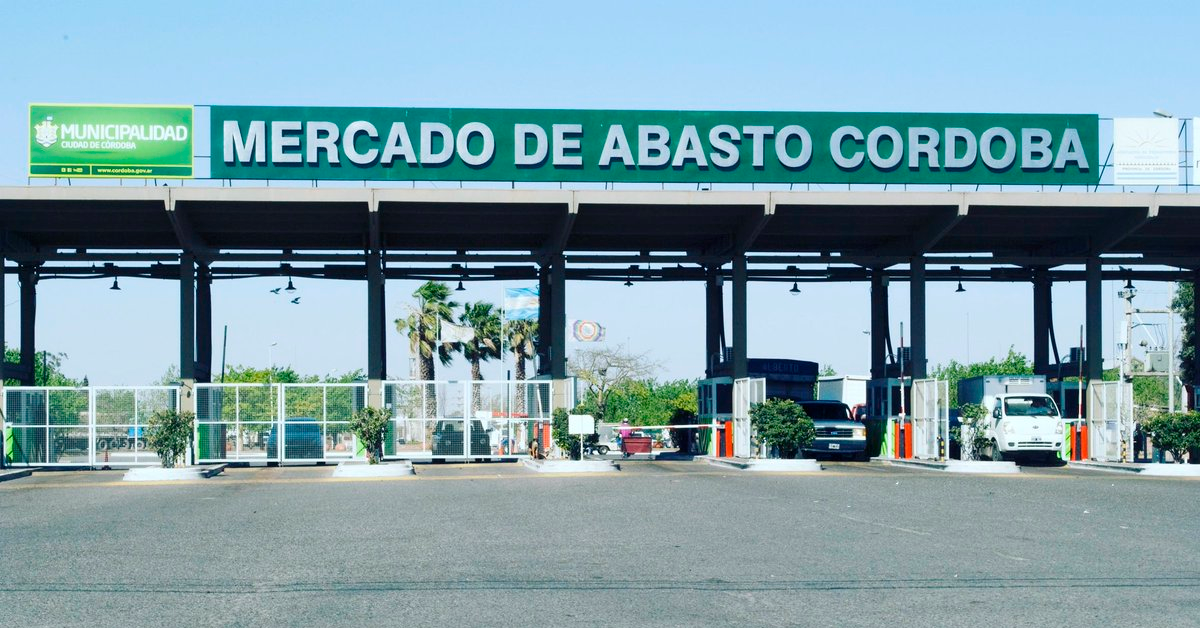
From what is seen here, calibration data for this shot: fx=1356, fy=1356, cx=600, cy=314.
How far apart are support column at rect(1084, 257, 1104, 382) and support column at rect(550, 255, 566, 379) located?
14.9 meters

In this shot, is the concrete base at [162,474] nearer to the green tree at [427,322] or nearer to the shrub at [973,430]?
the shrub at [973,430]

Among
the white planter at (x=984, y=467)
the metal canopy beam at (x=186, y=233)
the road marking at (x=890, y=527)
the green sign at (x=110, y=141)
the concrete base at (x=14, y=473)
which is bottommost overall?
the concrete base at (x=14, y=473)

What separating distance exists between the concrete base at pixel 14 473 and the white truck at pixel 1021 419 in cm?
2339

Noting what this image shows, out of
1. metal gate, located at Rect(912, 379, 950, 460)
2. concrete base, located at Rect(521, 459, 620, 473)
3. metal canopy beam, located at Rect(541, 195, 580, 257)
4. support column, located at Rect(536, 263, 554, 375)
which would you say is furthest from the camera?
support column, located at Rect(536, 263, 554, 375)

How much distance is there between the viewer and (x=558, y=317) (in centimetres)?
3716

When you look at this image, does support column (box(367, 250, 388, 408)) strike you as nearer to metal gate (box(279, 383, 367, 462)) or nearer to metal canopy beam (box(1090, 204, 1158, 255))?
metal gate (box(279, 383, 367, 462))

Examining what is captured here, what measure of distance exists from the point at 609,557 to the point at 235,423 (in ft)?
73.6

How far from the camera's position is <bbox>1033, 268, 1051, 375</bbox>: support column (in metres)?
43.2

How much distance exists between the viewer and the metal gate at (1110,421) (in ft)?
119

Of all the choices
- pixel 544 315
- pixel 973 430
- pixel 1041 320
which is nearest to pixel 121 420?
pixel 544 315

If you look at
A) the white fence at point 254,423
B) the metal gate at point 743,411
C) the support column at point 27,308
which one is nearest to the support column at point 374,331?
the white fence at point 254,423

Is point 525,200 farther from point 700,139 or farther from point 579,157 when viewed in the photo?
point 700,139

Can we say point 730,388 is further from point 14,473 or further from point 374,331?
point 14,473

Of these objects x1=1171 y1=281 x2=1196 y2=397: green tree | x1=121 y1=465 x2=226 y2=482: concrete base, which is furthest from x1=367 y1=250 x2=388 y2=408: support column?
x1=1171 y1=281 x2=1196 y2=397: green tree
